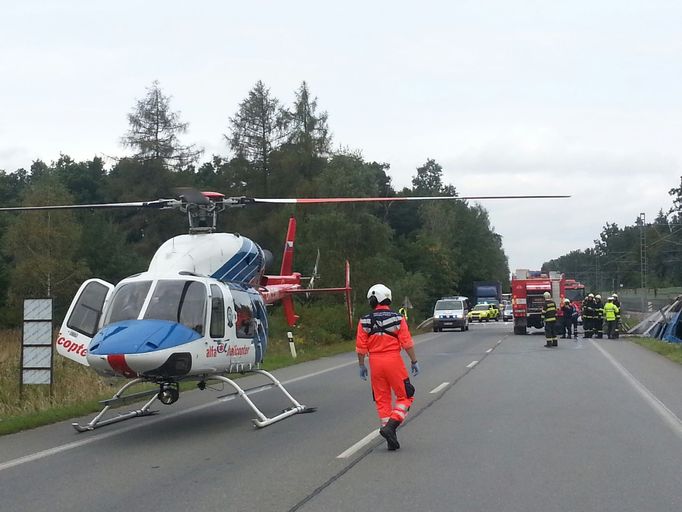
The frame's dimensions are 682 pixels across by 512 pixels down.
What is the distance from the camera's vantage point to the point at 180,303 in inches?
428

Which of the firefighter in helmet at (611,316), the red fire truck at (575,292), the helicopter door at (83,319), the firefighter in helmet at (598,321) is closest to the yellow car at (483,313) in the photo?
the red fire truck at (575,292)

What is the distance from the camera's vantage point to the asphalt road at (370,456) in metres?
7.17

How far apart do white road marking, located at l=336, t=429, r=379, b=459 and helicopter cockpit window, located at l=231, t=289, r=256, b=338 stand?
2731 millimetres

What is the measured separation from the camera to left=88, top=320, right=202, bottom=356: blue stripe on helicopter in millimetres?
10031

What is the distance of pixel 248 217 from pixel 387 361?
6112 cm

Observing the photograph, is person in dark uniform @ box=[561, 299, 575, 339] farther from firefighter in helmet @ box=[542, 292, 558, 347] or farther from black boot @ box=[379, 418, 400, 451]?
black boot @ box=[379, 418, 400, 451]

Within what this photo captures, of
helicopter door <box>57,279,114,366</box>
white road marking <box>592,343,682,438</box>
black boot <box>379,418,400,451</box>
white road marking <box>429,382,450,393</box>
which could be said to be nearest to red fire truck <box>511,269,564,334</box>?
white road marking <box>592,343,682,438</box>

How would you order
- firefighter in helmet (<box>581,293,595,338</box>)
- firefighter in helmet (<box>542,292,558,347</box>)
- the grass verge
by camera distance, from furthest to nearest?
firefighter in helmet (<box>581,293,595,338</box>) < firefighter in helmet (<box>542,292,558,347</box>) < the grass verge

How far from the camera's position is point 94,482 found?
26.6 ft

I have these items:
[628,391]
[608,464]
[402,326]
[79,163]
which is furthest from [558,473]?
[79,163]

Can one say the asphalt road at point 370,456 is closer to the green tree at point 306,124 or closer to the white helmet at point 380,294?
the white helmet at point 380,294

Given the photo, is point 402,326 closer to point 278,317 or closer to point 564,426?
point 564,426

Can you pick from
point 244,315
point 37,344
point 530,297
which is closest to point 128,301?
point 244,315

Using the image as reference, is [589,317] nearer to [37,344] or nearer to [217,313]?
[37,344]
